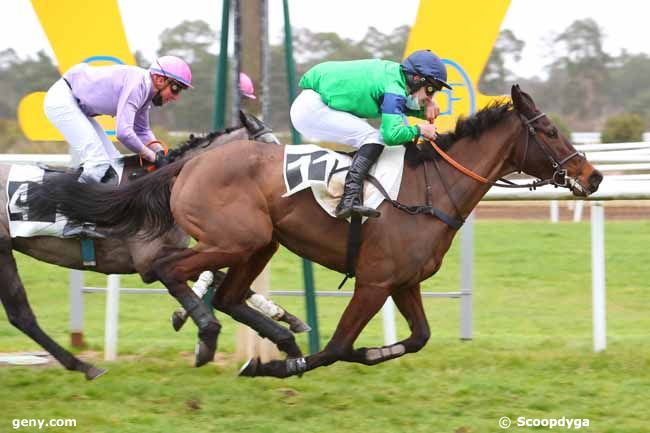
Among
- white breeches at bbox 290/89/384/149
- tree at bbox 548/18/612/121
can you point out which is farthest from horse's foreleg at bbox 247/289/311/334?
tree at bbox 548/18/612/121

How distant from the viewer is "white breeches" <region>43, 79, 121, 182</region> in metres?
5.82

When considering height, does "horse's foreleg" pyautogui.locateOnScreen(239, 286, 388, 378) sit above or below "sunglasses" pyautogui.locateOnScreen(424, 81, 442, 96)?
below

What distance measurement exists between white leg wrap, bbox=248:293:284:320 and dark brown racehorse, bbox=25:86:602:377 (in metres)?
0.45

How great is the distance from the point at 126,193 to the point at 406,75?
1.72 m

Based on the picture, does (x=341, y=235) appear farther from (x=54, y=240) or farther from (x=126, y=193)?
(x=54, y=240)

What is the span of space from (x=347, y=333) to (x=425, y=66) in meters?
1.50

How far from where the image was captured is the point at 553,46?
112 feet

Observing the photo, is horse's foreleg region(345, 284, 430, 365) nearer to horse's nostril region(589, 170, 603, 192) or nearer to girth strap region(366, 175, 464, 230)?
girth strap region(366, 175, 464, 230)

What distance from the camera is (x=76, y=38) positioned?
7.09 meters

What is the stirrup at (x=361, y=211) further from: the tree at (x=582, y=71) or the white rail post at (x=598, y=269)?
the tree at (x=582, y=71)

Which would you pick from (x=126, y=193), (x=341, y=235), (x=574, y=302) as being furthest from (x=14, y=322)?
(x=574, y=302)

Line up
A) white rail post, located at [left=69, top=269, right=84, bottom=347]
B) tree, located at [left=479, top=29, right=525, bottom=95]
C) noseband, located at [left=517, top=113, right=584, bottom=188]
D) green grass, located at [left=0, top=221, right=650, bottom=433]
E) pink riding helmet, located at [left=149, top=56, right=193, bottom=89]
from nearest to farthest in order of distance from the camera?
1. green grass, located at [left=0, top=221, right=650, bottom=433]
2. noseband, located at [left=517, top=113, right=584, bottom=188]
3. pink riding helmet, located at [left=149, top=56, right=193, bottom=89]
4. white rail post, located at [left=69, top=269, right=84, bottom=347]
5. tree, located at [left=479, top=29, right=525, bottom=95]

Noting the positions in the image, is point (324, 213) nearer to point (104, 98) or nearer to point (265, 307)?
point (265, 307)

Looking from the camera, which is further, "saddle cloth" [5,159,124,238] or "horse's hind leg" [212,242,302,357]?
"saddle cloth" [5,159,124,238]
